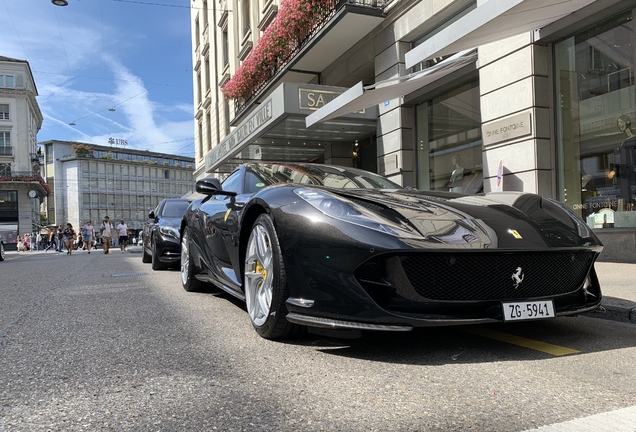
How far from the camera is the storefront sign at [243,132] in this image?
12932 mm

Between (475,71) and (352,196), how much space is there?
25.0 feet

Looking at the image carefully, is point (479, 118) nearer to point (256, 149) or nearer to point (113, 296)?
point (113, 296)

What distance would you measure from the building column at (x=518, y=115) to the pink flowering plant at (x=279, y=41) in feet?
17.6

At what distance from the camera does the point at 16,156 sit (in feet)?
Answer: 170

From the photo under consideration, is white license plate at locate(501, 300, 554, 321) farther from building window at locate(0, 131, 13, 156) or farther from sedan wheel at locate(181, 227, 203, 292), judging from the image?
building window at locate(0, 131, 13, 156)

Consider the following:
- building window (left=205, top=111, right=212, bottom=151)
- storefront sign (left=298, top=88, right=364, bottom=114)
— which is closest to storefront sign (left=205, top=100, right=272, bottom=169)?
storefront sign (left=298, top=88, right=364, bottom=114)

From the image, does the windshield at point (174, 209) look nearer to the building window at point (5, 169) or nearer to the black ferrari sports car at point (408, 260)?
the black ferrari sports car at point (408, 260)

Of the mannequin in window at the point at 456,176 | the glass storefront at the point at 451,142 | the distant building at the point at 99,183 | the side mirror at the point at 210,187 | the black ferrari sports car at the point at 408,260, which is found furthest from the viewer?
the distant building at the point at 99,183

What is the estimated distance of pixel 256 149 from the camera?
16500 millimetres

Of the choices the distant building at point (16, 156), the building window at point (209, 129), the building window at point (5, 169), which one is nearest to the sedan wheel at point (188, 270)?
the building window at point (209, 129)

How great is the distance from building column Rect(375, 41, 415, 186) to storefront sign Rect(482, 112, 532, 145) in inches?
109

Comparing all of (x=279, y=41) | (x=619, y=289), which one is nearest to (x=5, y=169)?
(x=279, y=41)

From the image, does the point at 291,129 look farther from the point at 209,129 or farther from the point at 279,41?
the point at 209,129

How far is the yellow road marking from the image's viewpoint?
2664 millimetres
